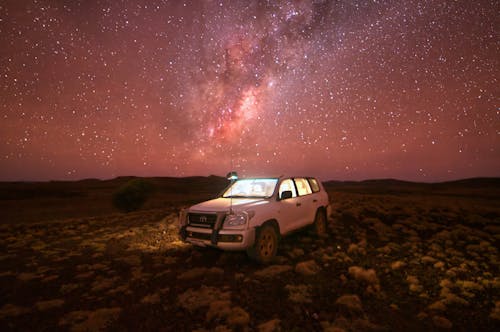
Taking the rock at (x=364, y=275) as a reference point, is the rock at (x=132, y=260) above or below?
below

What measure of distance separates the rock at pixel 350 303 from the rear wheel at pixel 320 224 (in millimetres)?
3495

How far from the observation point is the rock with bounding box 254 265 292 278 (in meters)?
4.53

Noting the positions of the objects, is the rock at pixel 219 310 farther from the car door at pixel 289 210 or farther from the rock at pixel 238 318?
the car door at pixel 289 210

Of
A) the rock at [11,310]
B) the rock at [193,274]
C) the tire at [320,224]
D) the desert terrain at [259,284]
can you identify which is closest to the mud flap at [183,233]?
the desert terrain at [259,284]

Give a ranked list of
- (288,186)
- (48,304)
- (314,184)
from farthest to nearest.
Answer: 1. (314,184)
2. (288,186)
3. (48,304)

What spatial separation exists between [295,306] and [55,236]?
8.14 m

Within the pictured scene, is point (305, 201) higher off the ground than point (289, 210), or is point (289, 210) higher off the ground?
point (305, 201)

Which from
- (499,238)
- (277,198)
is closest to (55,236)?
(277,198)

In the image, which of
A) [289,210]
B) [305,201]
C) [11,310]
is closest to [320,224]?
[305,201]

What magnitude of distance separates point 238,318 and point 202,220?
2331mm

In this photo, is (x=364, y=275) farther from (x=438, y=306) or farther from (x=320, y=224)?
(x=320, y=224)

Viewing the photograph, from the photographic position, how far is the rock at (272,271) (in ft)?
14.9

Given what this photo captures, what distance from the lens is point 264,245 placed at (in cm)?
513

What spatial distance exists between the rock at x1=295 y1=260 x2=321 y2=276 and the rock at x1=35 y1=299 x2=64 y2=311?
3.77 metres
